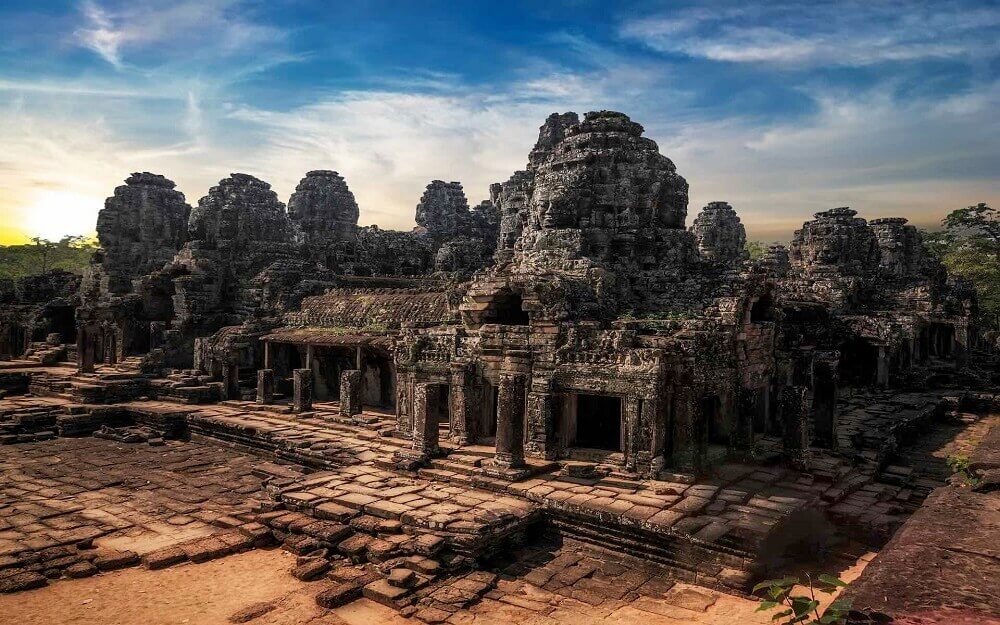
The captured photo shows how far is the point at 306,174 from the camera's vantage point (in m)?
51.0

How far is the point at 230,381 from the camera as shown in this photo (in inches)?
949

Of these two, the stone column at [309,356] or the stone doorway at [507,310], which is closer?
the stone doorway at [507,310]

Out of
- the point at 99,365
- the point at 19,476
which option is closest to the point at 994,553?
the point at 19,476

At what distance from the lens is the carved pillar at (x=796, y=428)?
13766 mm

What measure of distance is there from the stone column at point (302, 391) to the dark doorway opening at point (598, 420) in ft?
33.7

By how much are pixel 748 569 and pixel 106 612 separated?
927 centimetres

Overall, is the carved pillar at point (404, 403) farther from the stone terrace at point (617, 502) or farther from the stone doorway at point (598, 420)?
the stone doorway at point (598, 420)

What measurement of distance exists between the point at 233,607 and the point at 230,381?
54.2ft

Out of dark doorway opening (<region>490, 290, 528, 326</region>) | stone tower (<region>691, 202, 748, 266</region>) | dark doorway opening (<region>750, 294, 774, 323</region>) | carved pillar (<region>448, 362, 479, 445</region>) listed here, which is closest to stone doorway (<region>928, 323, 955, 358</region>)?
stone tower (<region>691, 202, 748, 266</region>)

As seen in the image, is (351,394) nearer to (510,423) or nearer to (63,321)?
(510,423)

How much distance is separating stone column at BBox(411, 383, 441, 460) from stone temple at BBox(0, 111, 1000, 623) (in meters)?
0.05

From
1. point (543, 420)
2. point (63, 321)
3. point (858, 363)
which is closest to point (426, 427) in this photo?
point (543, 420)

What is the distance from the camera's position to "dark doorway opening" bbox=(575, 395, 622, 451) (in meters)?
15.9

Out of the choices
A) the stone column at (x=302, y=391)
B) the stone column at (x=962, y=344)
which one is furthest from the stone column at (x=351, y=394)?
the stone column at (x=962, y=344)
